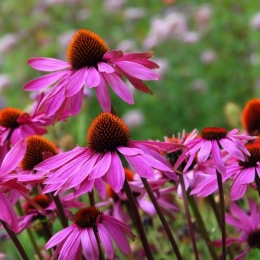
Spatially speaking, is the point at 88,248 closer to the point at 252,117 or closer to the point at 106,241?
the point at 106,241

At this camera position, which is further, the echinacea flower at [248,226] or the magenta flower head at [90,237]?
the echinacea flower at [248,226]

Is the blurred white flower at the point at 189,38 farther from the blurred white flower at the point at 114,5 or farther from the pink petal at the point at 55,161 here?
the pink petal at the point at 55,161

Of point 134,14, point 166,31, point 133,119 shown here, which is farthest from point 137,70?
point 134,14

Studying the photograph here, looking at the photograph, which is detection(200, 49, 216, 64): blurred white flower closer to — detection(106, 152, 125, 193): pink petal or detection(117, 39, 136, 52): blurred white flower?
detection(117, 39, 136, 52): blurred white flower

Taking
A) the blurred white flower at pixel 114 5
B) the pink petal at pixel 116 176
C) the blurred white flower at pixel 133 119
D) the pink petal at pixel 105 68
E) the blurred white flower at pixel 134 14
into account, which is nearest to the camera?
the pink petal at pixel 116 176

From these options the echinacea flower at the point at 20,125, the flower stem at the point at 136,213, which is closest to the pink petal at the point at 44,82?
the echinacea flower at the point at 20,125
